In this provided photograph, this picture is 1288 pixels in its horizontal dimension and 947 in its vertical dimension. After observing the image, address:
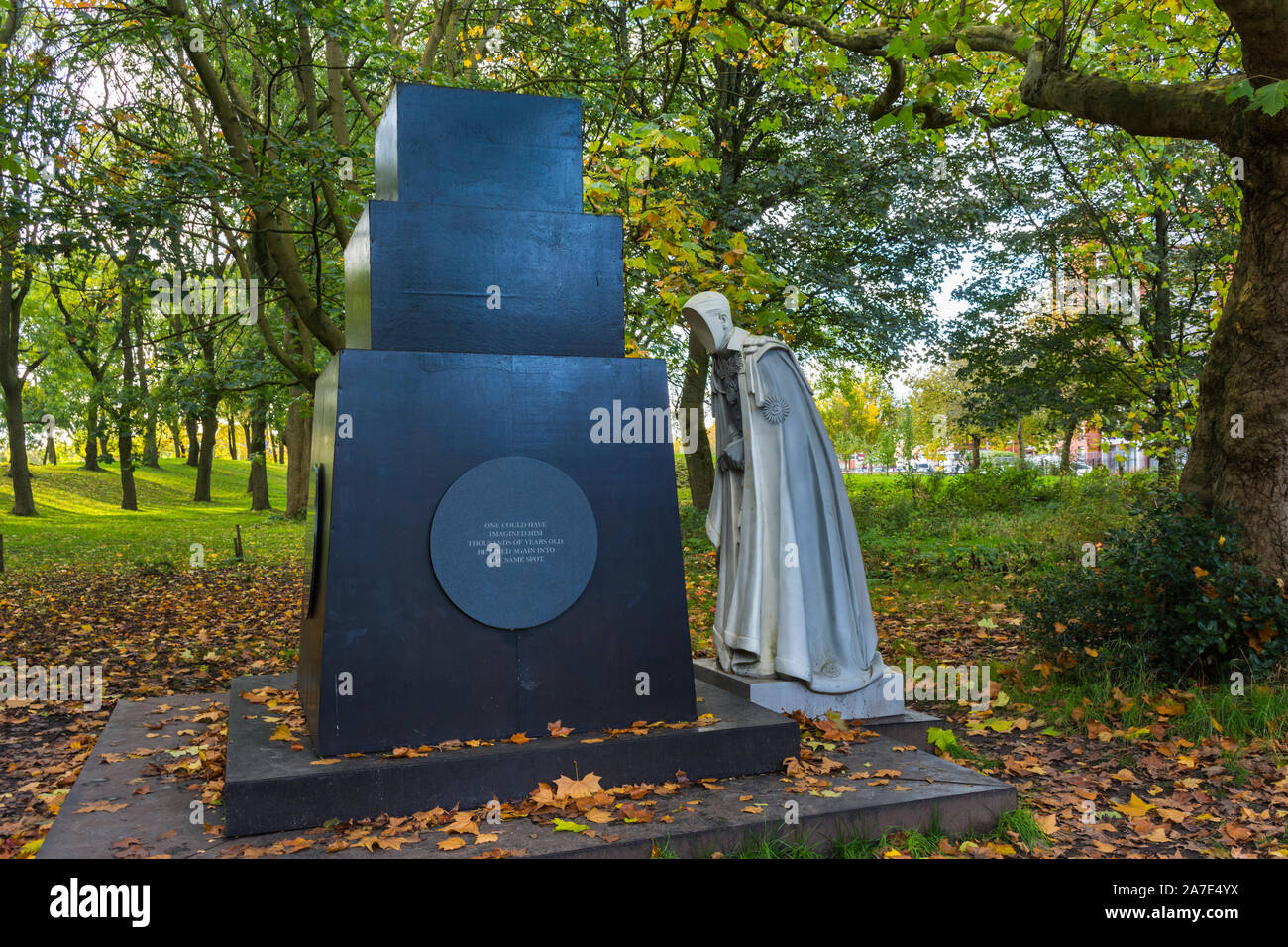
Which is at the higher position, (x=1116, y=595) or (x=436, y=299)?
(x=436, y=299)

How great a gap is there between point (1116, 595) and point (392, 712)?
17.9 feet

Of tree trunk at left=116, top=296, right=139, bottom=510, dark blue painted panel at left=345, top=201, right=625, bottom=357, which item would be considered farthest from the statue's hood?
tree trunk at left=116, top=296, right=139, bottom=510

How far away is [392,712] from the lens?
15.0 ft

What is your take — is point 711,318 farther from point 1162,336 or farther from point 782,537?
point 1162,336

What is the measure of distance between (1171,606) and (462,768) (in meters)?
5.32

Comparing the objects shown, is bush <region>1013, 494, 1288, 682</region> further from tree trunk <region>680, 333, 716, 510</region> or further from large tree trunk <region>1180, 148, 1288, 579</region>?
tree trunk <region>680, 333, 716, 510</region>

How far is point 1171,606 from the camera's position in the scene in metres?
6.88

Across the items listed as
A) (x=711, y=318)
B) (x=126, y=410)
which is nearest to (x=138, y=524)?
(x=126, y=410)

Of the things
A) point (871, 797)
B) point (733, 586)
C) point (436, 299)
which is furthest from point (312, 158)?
point (871, 797)

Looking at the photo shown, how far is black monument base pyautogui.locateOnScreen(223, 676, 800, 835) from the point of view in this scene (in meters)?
4.03

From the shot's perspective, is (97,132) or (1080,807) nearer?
(1080,807)

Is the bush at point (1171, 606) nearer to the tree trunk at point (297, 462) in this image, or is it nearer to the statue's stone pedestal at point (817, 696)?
the statue's stone pedestal at point (817, 696)
